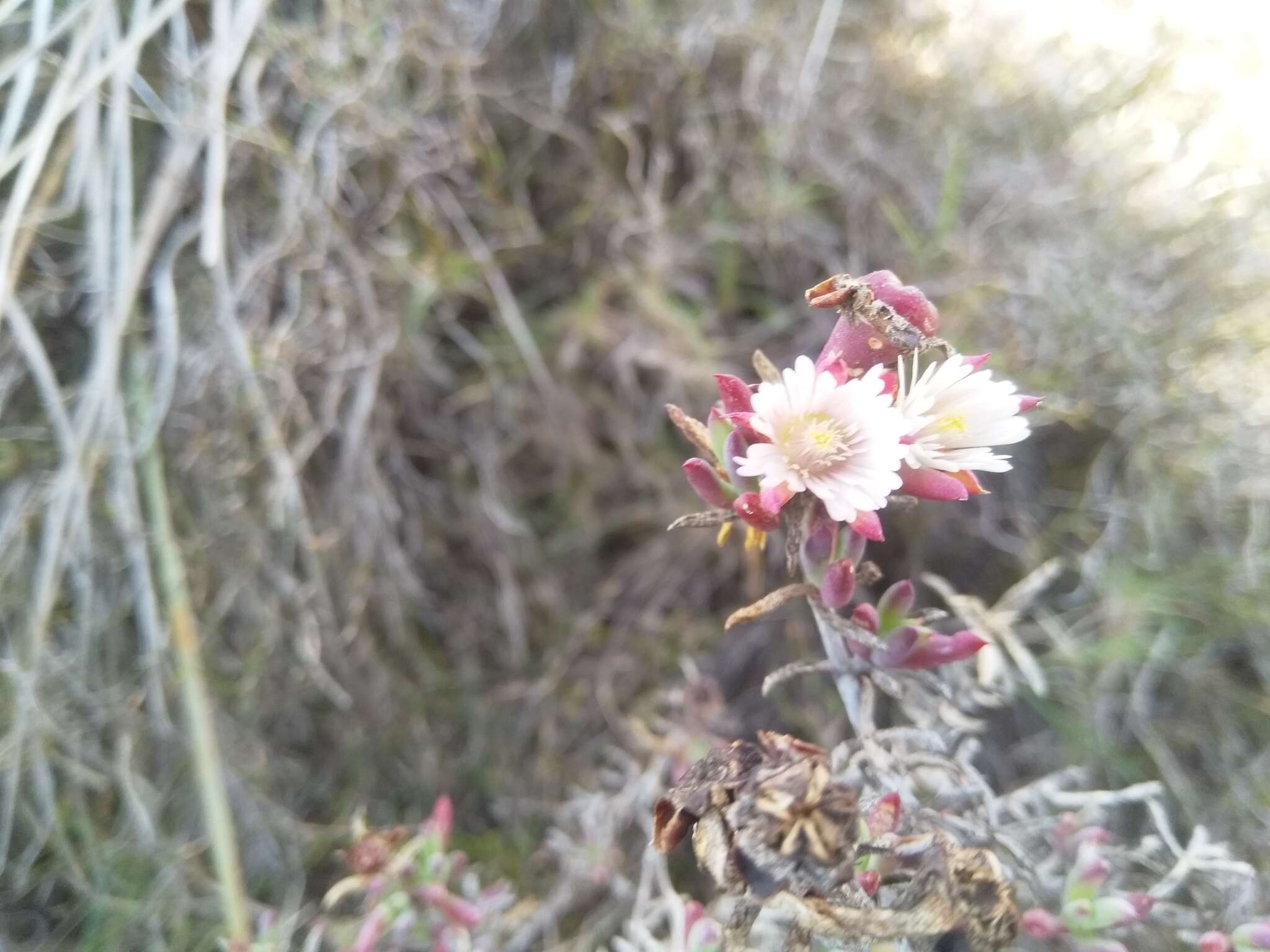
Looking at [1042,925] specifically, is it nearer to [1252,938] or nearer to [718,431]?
[1252,938]

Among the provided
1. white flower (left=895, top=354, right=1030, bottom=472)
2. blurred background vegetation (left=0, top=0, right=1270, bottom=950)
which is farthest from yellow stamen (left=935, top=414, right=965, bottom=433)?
blurred background vegetation (left=0, top=0, right=1270, bottom=950)

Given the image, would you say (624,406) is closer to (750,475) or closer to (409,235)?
(409,235)

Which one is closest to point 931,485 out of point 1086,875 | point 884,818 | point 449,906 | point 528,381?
point 884,818

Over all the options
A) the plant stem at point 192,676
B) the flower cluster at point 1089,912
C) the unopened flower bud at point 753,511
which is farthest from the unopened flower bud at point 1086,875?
the plant stem at point 192,676

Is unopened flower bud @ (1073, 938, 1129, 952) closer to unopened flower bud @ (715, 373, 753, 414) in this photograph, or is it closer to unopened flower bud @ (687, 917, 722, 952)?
unopened flower bud @ (687, 917, 722, 952)

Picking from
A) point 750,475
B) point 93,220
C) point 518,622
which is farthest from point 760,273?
point 93,220
